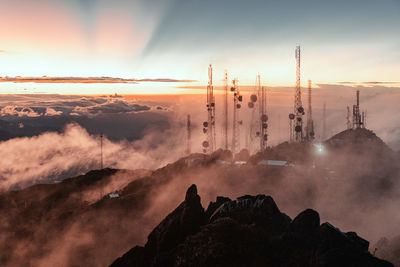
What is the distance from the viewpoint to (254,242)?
4022 centimetres

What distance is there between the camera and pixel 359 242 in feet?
128

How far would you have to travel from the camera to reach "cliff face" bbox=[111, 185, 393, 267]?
3600 cm

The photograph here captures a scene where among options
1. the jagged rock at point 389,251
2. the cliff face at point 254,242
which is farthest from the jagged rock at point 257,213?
the jagged rock at point 389,251

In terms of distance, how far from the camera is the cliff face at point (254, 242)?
36000 mm

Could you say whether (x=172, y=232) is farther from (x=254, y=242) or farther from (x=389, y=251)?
(x=389, y=251)

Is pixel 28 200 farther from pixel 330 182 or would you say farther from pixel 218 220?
pixel 218 220

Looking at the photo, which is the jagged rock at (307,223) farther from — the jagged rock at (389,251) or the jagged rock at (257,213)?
the jagged rock at (389,251)

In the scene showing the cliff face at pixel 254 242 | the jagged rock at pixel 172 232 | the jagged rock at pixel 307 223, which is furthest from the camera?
the jagged rock at pixel 172 232

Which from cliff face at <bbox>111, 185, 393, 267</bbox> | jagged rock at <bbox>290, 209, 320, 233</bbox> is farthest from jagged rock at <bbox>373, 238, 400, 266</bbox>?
cliff face at <bbox>111, 185, 393, 267</bbox>

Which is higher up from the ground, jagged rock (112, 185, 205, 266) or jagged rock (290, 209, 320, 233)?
jagged rock (290, 209, 320, 233)

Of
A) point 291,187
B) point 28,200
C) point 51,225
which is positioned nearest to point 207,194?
point 291,187

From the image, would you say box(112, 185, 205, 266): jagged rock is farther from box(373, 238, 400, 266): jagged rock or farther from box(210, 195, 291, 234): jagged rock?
box(373, 238, 400, 266): jagged rock

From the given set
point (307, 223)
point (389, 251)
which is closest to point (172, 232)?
point (307, 223)

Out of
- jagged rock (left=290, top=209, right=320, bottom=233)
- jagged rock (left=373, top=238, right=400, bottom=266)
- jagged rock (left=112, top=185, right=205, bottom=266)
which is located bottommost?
jagged rock (left=373, top=238, right=400, bottom=266)
